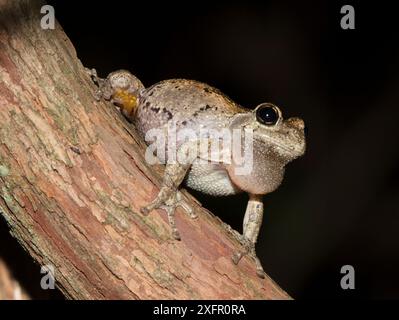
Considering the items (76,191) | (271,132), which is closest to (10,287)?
(76,191)

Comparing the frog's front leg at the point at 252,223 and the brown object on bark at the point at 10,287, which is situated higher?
the frog's front leg at the point at 252,223

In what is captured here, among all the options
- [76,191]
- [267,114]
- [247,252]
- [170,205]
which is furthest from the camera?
[267,114]

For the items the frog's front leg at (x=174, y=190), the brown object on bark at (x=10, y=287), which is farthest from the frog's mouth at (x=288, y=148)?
the brown object on bark at (x=10, y=287)

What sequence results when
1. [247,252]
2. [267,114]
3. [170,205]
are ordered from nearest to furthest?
[170,205] < [247,252] < [267,114]

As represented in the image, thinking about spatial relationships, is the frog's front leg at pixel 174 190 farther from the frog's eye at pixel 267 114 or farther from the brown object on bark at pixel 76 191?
the frog's eye at pixel 267 114

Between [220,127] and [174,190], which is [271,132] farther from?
[174,190]

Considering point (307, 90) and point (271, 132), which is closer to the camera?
point (271, 132)

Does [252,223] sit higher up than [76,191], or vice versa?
[76,191]

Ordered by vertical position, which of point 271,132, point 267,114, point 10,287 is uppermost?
point 267,114
